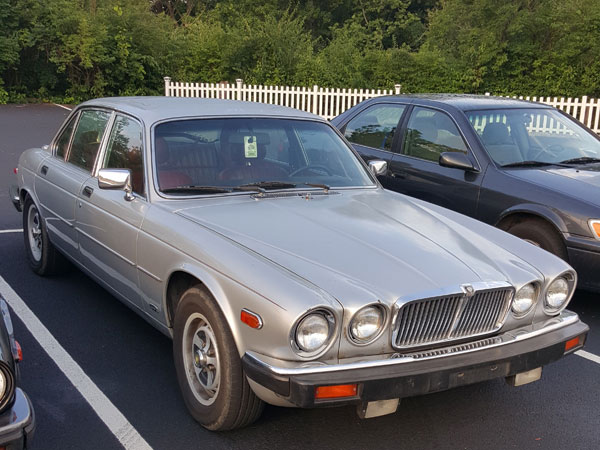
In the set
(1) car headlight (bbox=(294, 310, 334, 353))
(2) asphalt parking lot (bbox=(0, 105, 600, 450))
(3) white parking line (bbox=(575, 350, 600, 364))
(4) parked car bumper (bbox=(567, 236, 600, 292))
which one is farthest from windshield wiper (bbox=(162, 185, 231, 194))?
(4) parked car bumper (bbox=(567, 236, 600, 292))

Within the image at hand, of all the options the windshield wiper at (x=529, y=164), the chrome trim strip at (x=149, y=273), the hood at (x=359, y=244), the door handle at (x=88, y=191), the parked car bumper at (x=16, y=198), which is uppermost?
the windshield wiper at (x=529, y=164)

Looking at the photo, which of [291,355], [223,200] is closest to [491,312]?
[291,355]

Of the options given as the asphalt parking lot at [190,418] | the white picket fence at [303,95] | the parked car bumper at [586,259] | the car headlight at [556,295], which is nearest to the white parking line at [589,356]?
the asphalt parking lot at [190,418]

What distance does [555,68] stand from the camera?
21125 millimetres

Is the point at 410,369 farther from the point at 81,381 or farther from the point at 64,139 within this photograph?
the point at 64,139

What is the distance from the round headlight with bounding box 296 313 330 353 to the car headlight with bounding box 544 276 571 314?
4.61ft

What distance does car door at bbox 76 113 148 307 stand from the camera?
4.29m

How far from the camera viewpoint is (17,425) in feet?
8.46

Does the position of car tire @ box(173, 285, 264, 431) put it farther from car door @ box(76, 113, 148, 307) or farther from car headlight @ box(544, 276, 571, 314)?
car headlight @ box(544, 276, 571, 314)

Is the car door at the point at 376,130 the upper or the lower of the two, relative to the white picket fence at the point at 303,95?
upper

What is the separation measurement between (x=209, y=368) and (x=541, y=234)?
3323mm

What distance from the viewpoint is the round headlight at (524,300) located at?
3574mm

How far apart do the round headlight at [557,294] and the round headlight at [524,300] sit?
0.42 feet

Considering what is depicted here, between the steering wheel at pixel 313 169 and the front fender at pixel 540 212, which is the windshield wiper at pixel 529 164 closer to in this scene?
the front fender at pixel 540 212
